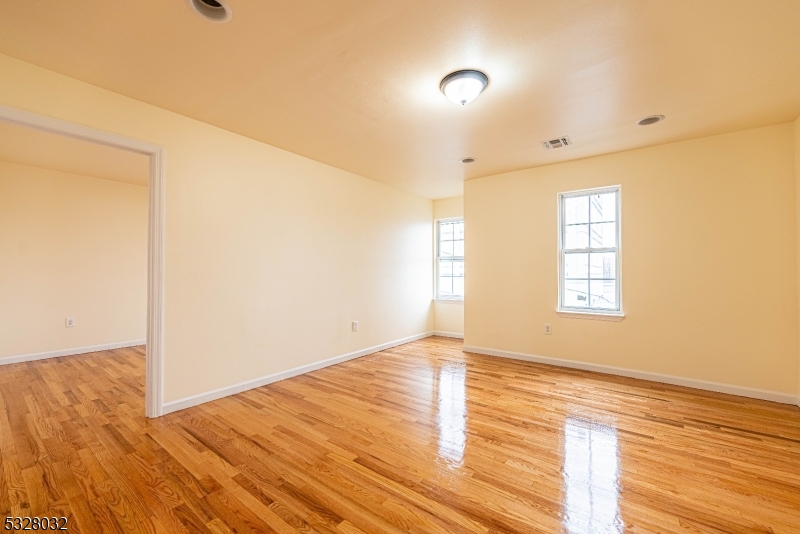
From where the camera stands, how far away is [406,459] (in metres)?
2.15

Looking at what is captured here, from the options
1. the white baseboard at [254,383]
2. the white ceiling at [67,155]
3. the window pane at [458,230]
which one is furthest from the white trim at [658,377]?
the white ceiling at [67,155]

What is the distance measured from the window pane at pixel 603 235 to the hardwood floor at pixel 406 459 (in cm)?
168

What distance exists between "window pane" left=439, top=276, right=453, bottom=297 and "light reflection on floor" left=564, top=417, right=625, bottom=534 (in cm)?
380

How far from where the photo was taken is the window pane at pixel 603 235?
4.09 metres

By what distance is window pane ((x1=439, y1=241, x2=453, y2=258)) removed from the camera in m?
6.39

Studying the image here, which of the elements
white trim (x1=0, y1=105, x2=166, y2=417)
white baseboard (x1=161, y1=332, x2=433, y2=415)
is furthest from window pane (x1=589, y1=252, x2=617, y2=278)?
white trim (x1=0, y1=105, x2=166, y2=417)

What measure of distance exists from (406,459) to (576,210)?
3.80 m

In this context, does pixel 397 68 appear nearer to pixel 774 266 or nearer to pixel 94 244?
pixel 774 266

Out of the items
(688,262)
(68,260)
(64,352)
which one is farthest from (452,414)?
(68,260)

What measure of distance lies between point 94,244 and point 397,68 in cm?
560

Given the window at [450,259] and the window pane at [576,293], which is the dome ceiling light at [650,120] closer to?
the window pane at [576,293]

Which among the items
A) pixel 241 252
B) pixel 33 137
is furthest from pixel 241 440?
pixel 33 137

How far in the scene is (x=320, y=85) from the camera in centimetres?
253

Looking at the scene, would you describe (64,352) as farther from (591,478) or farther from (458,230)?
(591,478)
